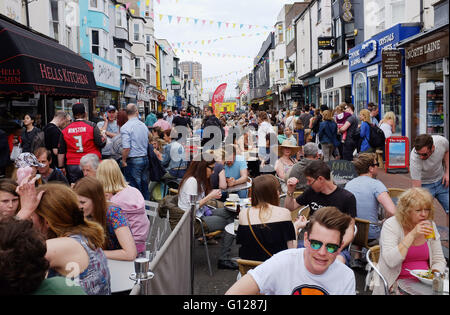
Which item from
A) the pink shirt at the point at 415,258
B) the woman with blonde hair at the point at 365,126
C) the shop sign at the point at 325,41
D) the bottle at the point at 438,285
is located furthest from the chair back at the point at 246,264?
the shop sign at the point at 325,41

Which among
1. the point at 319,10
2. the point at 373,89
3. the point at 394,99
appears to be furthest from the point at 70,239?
the point at 319,10

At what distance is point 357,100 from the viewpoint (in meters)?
19.1

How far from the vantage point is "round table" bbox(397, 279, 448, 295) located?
3.13 meters

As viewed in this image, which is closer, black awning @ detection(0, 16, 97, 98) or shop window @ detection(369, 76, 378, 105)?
black awning @ detection(0, 16, 97, 98)

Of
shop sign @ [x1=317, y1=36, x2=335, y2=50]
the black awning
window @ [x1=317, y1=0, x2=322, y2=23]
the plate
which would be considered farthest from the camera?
window @ [x1=317, y1=0, x2=322, y2=23]

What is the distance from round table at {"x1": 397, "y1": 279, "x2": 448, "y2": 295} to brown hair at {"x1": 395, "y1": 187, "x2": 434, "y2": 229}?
43 centimetres

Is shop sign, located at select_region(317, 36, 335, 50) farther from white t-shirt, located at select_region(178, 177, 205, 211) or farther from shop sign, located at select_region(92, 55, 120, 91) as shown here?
white t-shirt, located at select_region(178, 177, 205, 211)

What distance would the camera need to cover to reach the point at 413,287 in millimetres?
3250

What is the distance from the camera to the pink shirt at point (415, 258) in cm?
345

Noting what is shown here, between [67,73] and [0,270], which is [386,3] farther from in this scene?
[0,270]

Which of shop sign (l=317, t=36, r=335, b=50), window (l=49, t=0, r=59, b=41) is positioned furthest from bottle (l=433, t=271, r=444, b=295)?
shop sign (l=317, t=36, r=335, b=50)

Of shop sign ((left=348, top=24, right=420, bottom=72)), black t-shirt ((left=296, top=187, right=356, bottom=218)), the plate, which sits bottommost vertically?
the plate

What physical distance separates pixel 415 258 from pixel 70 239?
268 cm
